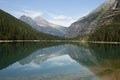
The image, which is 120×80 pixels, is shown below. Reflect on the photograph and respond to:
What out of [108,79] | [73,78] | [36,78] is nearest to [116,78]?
[108,79]

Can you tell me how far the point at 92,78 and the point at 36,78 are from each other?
9146mm

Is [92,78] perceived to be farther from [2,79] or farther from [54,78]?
[2,79]

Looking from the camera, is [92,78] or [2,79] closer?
[2,79]

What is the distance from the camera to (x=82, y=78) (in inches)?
1499

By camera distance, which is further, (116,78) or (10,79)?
(116,78)

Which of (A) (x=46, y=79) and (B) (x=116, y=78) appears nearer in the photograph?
(A) (x=46, y=79)

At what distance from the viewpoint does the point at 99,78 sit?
3872 centimetres

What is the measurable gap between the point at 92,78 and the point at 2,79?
14.3 m

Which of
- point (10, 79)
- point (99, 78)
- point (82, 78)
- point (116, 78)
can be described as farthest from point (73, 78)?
point (10, 79)

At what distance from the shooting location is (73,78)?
37.7 meters

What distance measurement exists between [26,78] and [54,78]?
436cm

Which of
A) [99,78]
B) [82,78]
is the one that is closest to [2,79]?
[82,78]

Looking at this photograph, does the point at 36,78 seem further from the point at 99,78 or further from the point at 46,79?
the point at 99,78

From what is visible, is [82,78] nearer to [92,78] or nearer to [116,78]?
[92,78]
